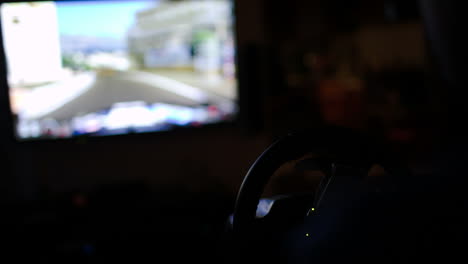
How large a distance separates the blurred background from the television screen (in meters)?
0.10

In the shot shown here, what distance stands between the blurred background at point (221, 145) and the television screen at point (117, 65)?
0.31ft

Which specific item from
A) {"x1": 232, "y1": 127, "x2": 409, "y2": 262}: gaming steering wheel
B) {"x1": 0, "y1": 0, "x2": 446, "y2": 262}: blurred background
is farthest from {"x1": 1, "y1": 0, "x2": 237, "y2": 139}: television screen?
{"x1": 232, "y1": 127, "x2": 409, "y2": 262}: gaming steering wheel

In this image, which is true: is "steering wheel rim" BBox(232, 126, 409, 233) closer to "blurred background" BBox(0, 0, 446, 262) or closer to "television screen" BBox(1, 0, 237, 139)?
"blurred background" BBox(0, 0, 446, 262)

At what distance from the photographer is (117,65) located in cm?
275

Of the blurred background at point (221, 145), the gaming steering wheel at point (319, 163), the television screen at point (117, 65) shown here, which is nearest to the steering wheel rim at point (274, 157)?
the gaming steering wheel at point (319, 163)

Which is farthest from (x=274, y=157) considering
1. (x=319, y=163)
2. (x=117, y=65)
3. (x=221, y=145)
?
(x=221, y=145)

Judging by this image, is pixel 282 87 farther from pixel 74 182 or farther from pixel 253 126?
pixel 74 182

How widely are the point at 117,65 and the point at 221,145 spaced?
826 mm

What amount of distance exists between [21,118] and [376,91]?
2.45 m

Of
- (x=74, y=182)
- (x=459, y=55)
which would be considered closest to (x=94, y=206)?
(x=74, y=182)

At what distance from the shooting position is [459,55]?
4.85ft

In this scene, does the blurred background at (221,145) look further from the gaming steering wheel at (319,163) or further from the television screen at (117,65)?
the gaming steering wheel at (319,163)

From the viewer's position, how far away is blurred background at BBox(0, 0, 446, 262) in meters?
2.50

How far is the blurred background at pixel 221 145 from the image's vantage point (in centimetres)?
250
